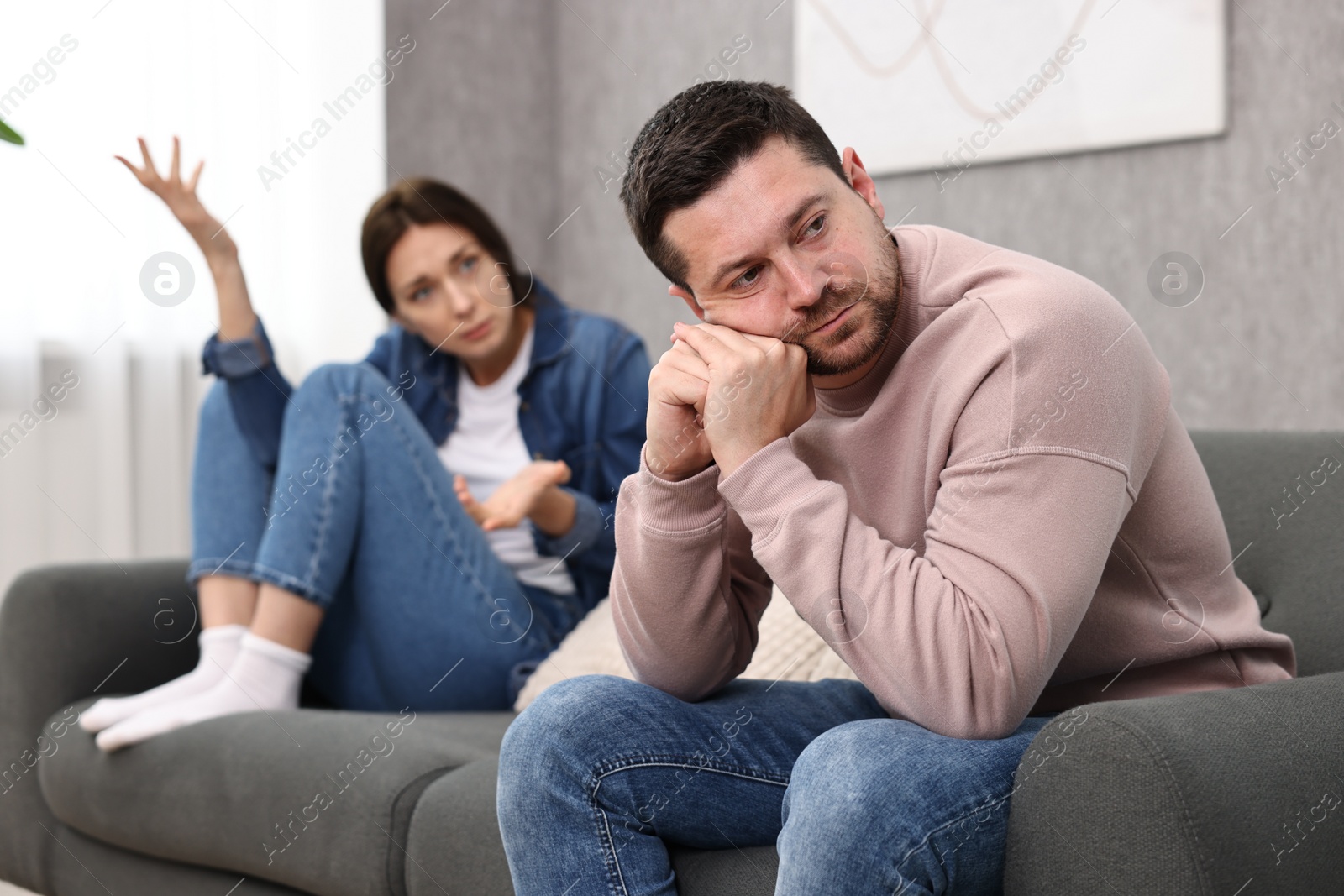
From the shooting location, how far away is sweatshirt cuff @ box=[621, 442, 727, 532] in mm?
1047

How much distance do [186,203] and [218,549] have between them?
1.70 ft

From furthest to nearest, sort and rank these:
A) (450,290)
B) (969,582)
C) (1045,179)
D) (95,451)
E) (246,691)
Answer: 1. (95,451)
2. (1045,179)
3. (450,290)
4. (246,691)
5. (969,582)

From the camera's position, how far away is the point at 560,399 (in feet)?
6.40

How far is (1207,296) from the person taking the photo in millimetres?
2096

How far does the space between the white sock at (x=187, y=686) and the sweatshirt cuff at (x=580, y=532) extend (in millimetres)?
455

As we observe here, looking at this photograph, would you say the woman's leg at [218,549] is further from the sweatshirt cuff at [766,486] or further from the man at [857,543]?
the sweatshirt cuff at [766,486]

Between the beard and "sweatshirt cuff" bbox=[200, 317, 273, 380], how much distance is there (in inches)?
44.4

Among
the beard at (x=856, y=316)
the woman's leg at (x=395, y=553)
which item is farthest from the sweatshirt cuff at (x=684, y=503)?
the woman's leg at (x=395, y=553)

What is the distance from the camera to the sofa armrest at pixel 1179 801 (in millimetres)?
738

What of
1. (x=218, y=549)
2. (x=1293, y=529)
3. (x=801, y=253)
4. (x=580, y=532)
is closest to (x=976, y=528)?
(x=801, y=253)

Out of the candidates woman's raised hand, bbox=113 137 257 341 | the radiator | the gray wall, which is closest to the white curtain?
the radiator

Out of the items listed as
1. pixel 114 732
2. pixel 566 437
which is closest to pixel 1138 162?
pixel 566 437

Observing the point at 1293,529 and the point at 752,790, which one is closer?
the point at 752,790

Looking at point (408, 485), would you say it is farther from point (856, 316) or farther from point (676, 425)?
point (856, 316)
